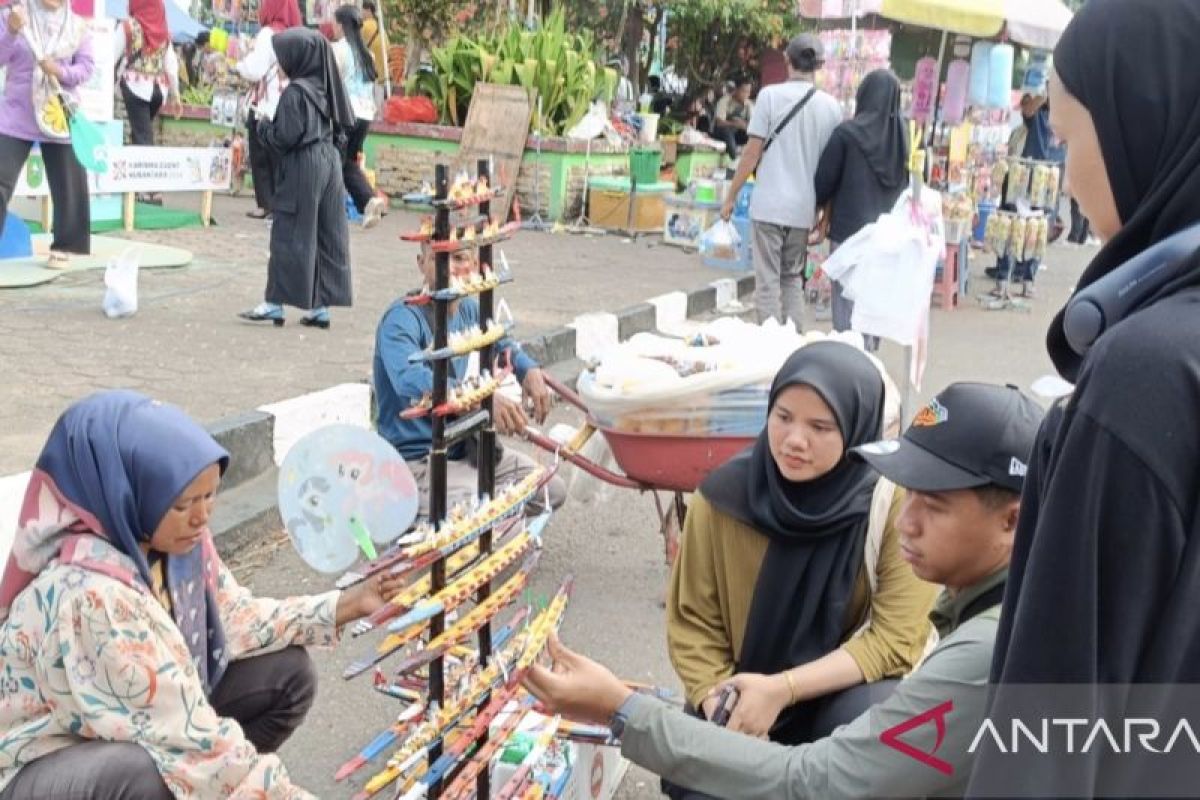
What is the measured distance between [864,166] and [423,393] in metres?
4.82

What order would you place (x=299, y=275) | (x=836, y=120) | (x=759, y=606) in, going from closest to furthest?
(x=759, y=606)
(x=299, y=275)
(x=836, y=120)

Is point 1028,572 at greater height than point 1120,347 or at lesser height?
lesser

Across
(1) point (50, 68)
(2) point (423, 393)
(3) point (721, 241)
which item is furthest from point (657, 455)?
(3) point (721, 241)

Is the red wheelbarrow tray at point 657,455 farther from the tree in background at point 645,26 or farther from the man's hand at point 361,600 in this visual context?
the tree in background at point 645,26

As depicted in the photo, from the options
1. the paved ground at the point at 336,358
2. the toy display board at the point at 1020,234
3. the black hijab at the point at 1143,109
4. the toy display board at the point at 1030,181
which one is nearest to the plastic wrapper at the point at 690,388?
the paved ground at the point at 336,358

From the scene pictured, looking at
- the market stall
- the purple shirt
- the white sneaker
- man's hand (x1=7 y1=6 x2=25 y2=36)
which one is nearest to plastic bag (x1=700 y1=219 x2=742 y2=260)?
the market stall

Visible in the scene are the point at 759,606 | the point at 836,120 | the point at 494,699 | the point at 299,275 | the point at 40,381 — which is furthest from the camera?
the point at 836,120

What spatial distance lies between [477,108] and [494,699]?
34.7ft

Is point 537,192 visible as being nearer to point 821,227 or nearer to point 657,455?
point 821,227

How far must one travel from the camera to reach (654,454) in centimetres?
383

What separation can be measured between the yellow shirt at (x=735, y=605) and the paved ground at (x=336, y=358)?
2.19ft

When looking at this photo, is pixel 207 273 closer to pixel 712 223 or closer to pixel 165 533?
pixel 712 223

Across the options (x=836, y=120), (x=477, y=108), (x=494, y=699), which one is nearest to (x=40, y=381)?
(x=494, y=699)

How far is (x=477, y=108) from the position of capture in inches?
493
